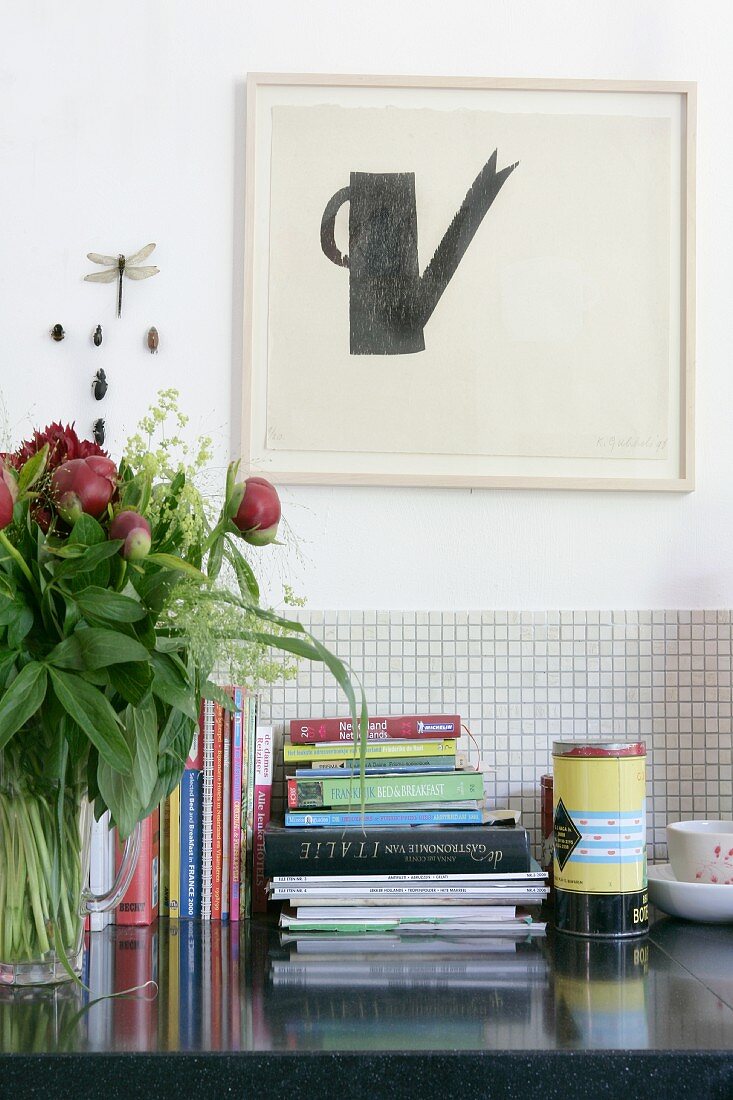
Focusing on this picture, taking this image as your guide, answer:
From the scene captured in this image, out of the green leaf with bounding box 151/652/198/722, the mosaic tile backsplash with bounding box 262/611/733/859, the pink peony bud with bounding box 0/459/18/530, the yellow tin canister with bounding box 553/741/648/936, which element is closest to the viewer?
the pink peony bud with bounding box 0/459/18/530

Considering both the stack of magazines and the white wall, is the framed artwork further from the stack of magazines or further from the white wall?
the stack of magazines

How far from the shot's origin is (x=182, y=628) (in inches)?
31.6

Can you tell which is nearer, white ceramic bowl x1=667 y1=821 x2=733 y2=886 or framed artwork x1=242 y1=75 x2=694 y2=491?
white ceramic bowl x1=667 y1=821 x2=733 y2=886

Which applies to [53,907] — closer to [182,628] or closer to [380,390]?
[182,628]

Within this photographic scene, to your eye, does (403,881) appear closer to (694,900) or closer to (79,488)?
(694,900)

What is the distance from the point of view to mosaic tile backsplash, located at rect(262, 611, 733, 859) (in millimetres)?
1271

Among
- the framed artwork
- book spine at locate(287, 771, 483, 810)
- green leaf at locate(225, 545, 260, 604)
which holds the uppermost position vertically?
the framed artwork

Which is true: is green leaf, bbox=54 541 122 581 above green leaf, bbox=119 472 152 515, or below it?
below

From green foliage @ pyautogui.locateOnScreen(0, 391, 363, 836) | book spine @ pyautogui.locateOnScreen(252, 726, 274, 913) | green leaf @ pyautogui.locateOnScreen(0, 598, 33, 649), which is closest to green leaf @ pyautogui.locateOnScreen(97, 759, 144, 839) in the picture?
green foliage @ pyautogui.locateOnScreen(0, 391, 363, 836)

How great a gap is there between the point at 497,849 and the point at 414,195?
0.82 meters

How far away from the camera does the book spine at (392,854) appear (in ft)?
3.36

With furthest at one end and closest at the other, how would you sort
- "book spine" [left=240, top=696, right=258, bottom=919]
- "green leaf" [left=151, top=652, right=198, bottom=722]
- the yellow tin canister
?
"book spine" [left=240, top=696, right=258, bottom=919] → the yellow tin canister → "green leaf" [left=151, top=652, right=198, bottom=722]

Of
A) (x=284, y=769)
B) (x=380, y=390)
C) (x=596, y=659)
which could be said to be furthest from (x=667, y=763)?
(x=380, y=390)

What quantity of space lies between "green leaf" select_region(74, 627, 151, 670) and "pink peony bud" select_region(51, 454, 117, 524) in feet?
0.28
